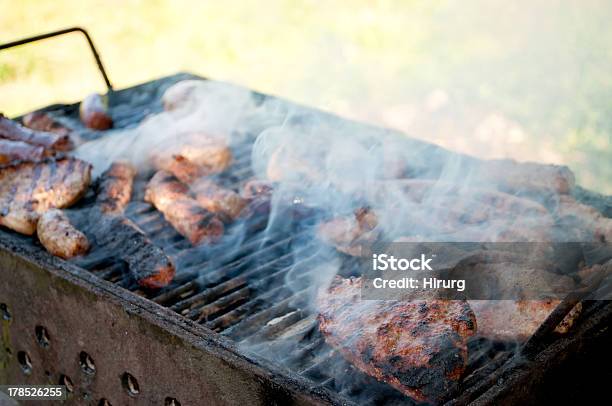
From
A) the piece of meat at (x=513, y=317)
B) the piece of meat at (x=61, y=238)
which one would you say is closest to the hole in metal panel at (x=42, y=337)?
the piece of meat at (x=61, y=238)

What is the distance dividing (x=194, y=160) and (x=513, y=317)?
6.69 ft

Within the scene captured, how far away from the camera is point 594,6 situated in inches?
190

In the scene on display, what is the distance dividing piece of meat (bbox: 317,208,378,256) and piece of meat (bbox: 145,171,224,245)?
1.70 feet

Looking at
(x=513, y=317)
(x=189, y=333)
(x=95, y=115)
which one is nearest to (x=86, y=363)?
(x=189, y=333)

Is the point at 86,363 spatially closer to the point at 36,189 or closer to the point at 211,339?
the point at 211,339

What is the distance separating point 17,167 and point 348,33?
5.36 metres

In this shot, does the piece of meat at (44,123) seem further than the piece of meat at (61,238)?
Yes

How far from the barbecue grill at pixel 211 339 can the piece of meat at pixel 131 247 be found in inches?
1.9

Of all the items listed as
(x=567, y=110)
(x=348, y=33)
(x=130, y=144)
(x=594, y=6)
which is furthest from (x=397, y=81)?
(x=130, y=144)

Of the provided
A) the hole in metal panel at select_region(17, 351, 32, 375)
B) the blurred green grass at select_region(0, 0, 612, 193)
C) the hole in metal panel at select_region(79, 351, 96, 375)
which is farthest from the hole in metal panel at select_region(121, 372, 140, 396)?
the blurred green grass at select_region(0, 0, 612, 193)

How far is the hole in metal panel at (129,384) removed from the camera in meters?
3.04

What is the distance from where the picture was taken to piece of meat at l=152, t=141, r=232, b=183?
415 cm

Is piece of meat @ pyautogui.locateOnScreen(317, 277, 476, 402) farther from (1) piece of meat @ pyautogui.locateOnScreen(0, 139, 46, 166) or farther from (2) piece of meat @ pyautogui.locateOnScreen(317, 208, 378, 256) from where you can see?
(1) piece of meat @ pyautogui.locateOnScreen(0, 139, 46, 166)

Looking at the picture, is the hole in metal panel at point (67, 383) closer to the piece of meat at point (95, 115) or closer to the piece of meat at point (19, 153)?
the piece of meat at point (19, 153)
